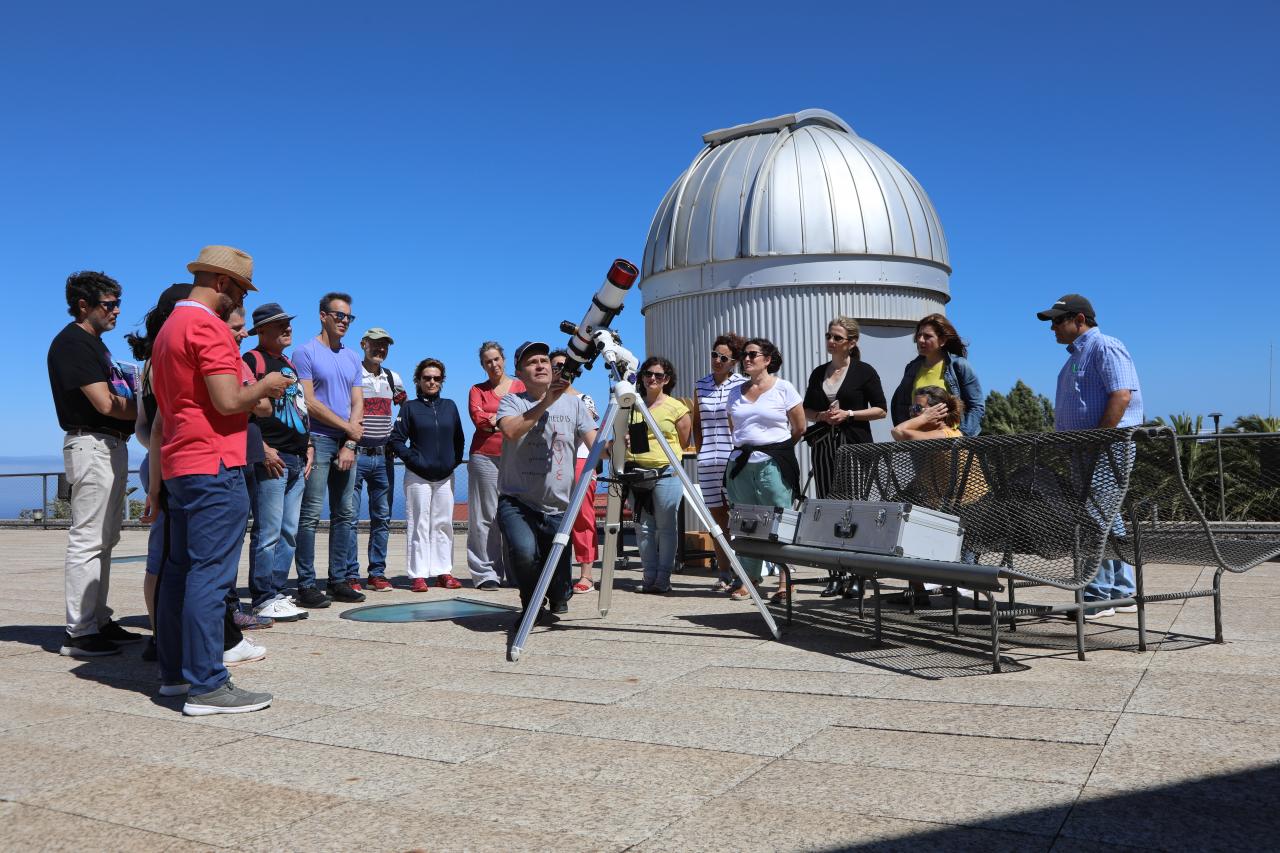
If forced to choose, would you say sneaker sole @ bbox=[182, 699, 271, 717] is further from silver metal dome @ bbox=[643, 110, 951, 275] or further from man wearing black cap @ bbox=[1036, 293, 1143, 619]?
silver metal dome @ bbox=[643, 110, 951, 275]

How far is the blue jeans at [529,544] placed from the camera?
586cm

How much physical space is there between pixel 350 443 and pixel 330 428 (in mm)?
190

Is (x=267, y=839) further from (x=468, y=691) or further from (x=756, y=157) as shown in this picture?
(x=756, y=157)

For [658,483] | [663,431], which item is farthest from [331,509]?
[663,431]

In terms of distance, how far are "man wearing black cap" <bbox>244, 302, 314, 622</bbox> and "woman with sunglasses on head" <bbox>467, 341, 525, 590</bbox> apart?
192 centimetres

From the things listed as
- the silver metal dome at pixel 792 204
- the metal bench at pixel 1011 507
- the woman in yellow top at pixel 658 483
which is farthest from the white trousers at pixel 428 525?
the silver metal dome at pixel 792 204

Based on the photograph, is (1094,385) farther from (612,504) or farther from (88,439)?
(88,439)

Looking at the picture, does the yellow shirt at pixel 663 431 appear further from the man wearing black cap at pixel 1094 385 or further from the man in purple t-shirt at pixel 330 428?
the man wearing black cap at pixel 1094 385

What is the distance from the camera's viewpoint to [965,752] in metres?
3.20

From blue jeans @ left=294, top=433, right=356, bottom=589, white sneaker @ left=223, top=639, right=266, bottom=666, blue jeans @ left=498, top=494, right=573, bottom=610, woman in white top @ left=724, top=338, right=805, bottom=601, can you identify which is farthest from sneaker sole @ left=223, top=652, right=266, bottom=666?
woman in white top @ left=724, top=338, right=805, bottom=601

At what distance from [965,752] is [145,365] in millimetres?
4310

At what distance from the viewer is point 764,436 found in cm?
690

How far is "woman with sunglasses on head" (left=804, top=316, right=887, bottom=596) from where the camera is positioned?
7158mm

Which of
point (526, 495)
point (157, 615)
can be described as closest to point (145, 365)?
point (157, 615)
